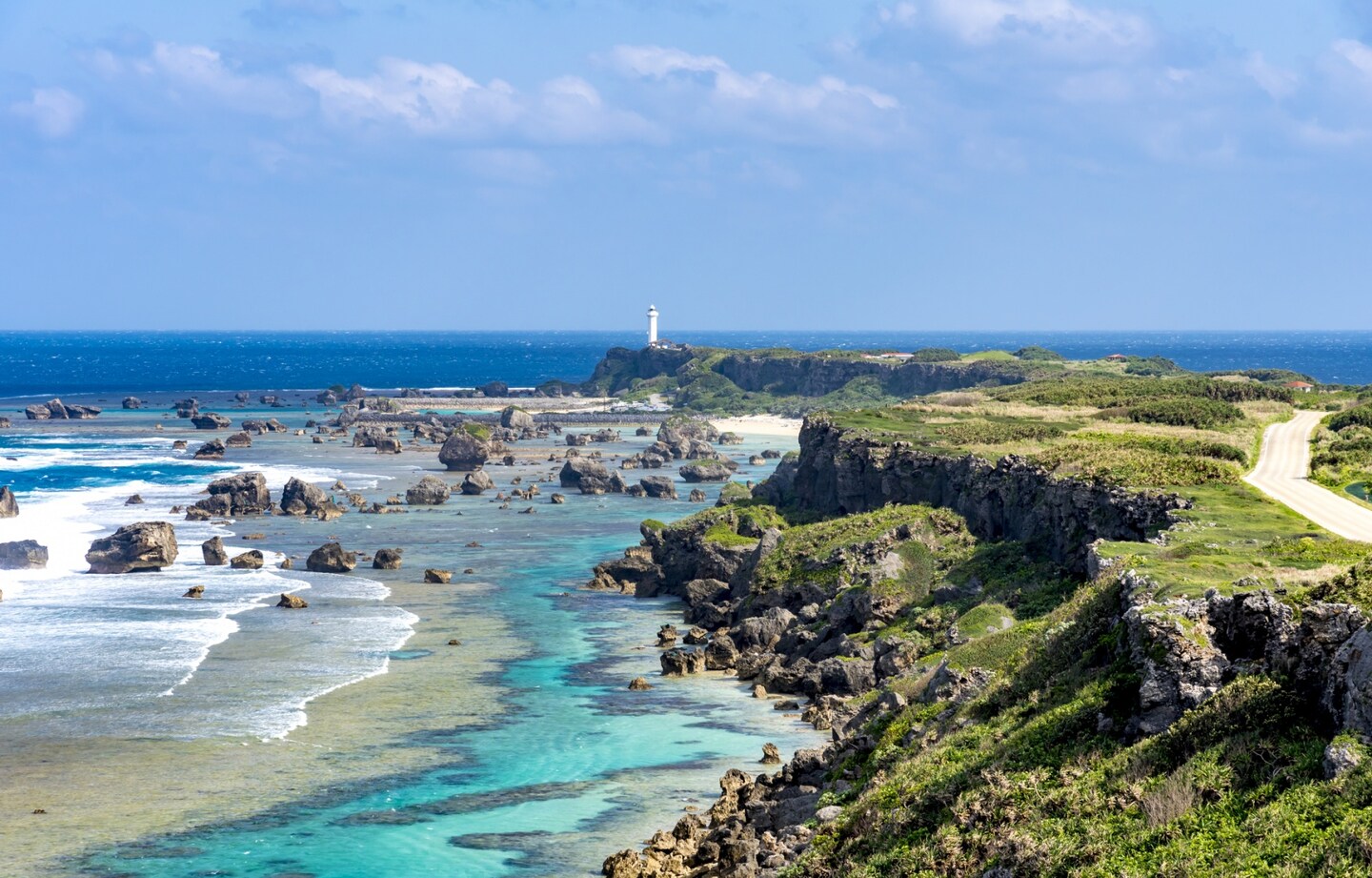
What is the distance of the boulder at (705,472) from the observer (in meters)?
119

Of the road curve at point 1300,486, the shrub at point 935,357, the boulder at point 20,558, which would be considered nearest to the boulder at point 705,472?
the road curve at point 1300,486

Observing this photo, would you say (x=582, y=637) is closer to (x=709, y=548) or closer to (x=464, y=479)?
(x=709, y=548)

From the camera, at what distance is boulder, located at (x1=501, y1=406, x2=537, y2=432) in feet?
525

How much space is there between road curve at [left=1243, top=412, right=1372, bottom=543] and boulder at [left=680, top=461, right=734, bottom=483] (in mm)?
54267

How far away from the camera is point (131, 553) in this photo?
71812mm

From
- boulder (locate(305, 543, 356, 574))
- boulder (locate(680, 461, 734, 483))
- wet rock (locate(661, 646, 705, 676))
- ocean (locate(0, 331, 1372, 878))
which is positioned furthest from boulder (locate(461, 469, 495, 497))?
wet rock (locate(661, 646, 705, 676))

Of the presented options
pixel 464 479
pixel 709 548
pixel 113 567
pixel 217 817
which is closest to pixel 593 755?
pixel 217 817

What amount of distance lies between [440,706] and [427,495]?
57549 mm

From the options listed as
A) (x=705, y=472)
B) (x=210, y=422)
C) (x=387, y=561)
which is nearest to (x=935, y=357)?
(x=705, y=472)

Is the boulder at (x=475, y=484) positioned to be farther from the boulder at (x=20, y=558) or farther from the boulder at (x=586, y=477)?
the boulder at (x=20, y=558)

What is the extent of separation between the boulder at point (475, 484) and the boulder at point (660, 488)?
12028 mm

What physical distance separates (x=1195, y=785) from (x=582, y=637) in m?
37.4

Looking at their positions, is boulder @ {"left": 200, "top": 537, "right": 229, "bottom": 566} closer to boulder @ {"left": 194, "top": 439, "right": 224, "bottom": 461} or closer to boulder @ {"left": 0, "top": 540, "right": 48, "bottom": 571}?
boulder @ {"left": 0, "top": 540, "right": 48, "bottom": 571}

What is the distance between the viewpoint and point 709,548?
66062 mm
